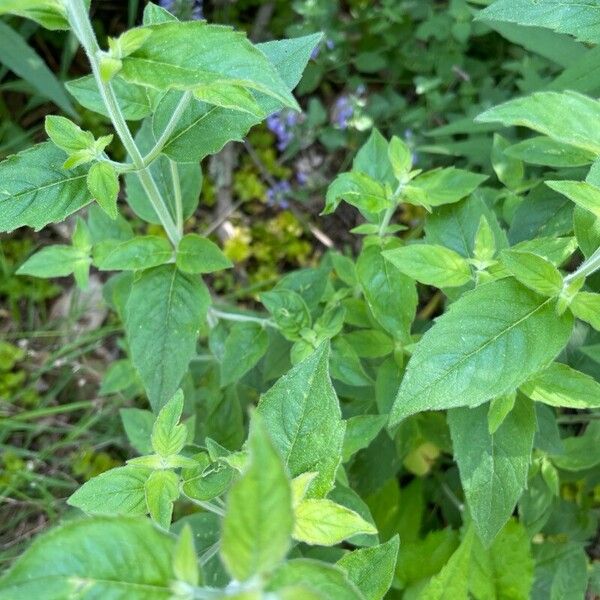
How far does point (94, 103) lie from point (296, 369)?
2.52 feet

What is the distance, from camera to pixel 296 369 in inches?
52.4

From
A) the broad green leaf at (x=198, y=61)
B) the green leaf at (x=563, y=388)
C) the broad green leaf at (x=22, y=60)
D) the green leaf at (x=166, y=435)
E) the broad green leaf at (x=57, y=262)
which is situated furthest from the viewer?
the broad green leaf at (x=22, y=60)

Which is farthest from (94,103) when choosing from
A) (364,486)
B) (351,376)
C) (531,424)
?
(364,486)

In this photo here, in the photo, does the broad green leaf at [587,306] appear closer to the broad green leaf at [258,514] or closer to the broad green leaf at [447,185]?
the broad green leaf at [447,185]

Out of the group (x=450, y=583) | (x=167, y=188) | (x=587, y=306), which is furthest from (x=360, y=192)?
(x=450, y=583)

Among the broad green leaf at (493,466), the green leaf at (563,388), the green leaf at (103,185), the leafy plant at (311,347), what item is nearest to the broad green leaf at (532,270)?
the leafy plant at (311,347)

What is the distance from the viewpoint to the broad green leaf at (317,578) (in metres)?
0.89

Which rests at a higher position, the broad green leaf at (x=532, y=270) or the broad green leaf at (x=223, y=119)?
the broad green leaf at (x=223, y=119)

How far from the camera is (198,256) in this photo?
1.74 meters

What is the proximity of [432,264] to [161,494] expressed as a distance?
2.53 feet

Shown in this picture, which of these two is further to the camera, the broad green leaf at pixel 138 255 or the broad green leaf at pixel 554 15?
the broad green leaf at pixel 138 255

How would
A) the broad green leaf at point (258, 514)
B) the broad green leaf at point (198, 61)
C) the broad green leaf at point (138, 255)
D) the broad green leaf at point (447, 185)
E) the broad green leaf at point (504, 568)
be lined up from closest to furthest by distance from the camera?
the broad green leaf at point (258, 514)
the broad green leaf at point (198, 61)
the broad green leaf at point (138, 255)
the broad green leaf at point (447, 185)
the broad green leaf at point (504, 568)

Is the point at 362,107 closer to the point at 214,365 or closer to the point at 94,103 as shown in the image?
the point at 214,365

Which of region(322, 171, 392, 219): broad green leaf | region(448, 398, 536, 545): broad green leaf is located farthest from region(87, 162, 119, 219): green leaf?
region(448, 398, 536, 545): broad green leaf
